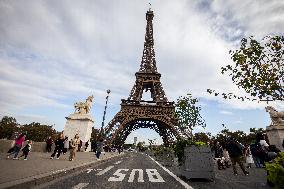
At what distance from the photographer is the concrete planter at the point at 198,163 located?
874 cm

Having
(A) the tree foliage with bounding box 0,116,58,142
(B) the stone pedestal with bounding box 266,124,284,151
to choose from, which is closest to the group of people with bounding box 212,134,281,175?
(B) the stone pedestal with bounding box 266,124,284,151

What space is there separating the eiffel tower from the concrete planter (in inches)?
1069

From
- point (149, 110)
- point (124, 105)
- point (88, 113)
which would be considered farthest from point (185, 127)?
point (88, 113)

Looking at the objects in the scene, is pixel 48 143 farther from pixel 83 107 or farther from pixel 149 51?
pixel 149 51

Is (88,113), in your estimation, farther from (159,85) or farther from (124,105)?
(159,85)

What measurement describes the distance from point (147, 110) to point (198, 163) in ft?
112

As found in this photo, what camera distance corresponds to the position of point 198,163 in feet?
29.0

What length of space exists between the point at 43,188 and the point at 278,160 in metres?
5.42

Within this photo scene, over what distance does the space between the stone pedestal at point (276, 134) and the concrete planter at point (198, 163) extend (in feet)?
49.9

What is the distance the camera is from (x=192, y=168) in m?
8.79

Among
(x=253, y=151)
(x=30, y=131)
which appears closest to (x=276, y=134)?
(x=253, y=151)

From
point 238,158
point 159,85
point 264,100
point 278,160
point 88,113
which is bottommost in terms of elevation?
point 278,160

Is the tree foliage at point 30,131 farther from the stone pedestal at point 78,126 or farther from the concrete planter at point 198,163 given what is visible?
the concrete planter at point 198,163

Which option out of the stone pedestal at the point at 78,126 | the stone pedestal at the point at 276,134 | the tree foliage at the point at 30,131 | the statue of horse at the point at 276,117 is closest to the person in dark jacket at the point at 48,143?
the stone pedestal at the point at 78,126
